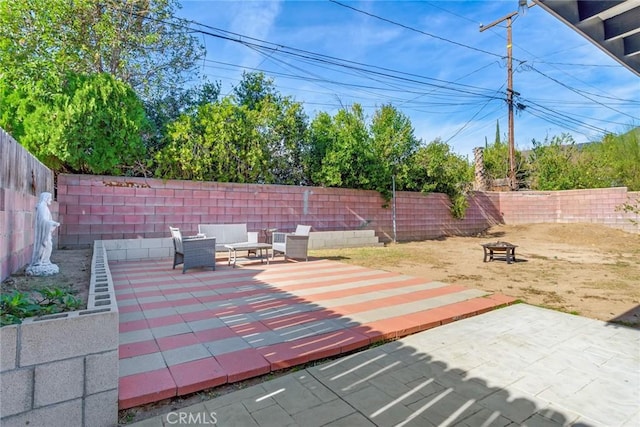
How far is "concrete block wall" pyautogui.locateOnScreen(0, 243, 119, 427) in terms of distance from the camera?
155cm

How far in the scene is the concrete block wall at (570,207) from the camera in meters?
13.8

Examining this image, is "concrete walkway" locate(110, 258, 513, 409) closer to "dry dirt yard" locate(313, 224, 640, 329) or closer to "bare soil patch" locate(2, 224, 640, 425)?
"bare soil patch" locate(2, 224, 640, 425)

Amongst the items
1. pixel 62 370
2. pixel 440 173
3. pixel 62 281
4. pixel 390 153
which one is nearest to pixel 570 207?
pixel 440 173

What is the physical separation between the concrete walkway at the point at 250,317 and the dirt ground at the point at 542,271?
724 millimetres

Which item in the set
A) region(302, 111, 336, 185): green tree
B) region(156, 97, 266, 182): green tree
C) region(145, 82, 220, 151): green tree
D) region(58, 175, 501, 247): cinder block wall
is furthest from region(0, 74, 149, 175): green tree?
region(302, 111, 336, 185): green tree

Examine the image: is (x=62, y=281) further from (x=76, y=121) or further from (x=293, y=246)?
(x=76, y=121)

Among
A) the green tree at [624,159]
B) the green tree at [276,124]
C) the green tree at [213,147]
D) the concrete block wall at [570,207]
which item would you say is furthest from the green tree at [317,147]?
the green tree at [624,159]

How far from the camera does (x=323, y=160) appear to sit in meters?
10.9

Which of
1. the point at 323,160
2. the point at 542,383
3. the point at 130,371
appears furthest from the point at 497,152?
the point at 130,371

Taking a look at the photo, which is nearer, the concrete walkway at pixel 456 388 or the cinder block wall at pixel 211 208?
the concrete walkway at pixel 456 388

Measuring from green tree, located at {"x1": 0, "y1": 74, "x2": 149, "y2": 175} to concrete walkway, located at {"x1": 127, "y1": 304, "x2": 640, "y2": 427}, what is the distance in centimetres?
706

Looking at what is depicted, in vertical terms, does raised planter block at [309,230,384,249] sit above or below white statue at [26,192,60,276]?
below

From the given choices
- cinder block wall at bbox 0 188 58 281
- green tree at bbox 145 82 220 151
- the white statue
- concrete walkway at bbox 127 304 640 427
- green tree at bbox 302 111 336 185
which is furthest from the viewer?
green tree at bbox 302 111 336 185

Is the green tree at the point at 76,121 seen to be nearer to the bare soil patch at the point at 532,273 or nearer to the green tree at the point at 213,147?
the green tree at the point at 213,147
